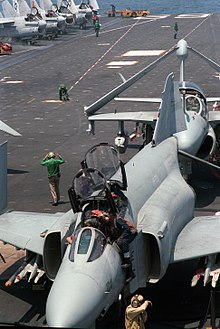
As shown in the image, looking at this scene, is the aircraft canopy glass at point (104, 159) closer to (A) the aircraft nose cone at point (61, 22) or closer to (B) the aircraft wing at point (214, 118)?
(B) the aircraft wing at point (214, 118)

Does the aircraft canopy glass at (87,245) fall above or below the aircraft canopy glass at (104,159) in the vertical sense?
below

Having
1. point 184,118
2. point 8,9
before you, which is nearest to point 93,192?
point 184,118

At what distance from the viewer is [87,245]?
15.6 meters

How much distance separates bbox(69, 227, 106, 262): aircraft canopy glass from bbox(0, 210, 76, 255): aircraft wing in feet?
4.36

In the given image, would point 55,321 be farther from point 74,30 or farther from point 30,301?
point 74,30

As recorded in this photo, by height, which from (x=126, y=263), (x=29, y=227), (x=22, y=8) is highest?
(x=126, y=263)

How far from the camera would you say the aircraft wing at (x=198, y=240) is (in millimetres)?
17656

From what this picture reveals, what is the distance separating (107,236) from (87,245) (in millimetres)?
739

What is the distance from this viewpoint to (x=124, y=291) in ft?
53.8

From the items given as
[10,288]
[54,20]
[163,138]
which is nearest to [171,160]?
[163,138]

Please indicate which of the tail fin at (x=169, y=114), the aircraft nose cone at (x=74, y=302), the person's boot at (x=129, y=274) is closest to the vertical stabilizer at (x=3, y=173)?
the person's boot at (x=129, y=274)

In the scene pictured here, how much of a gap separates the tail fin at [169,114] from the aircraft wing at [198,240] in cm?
481

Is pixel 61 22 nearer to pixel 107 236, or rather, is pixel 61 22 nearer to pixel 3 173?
pixel 3 173

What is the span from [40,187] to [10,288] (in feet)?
36.3
